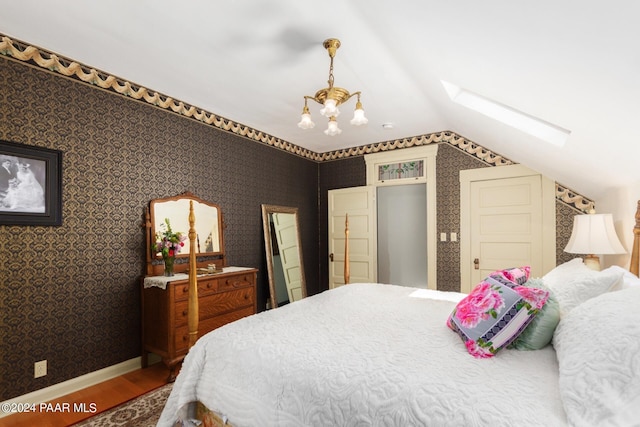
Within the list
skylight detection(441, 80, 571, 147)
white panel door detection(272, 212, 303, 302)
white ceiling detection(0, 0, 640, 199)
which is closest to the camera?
white ceiling detection(0, 0, 640, 199)

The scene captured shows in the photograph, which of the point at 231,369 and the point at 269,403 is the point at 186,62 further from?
the point at 269,403

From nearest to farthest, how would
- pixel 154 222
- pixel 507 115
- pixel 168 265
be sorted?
1. pixel 507 115
2. pixel 168 265
3. pixel 154 222

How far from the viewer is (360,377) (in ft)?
3.97

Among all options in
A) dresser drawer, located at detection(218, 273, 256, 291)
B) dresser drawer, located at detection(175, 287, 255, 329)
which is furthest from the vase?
dresser drawer, located at detection(218, 273, 256, 291)

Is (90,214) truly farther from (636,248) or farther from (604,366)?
(636,248)

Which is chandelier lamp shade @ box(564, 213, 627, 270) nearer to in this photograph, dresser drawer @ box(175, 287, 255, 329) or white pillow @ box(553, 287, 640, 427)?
white pillow @ box(553, 287, 640, 427)

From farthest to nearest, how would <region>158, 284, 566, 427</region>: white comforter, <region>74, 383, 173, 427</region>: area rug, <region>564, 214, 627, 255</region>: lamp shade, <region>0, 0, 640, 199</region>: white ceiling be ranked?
<region>564, 214, 627, 255</region>: lamp shade < <region>74, 383, 173, 427</region>: area rug < <region>0, 0, 640, 199</region>: white ceiling < <region>158, 284, 566, 427</region>: white comforter

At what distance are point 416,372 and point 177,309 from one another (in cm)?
224

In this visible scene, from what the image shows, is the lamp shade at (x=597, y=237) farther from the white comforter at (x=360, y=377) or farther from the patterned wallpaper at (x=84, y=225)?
the patterned wallpaper at (x=84, y=225)

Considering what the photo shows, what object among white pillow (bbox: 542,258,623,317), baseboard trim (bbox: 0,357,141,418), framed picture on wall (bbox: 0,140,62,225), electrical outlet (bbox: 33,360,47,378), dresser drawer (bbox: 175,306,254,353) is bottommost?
baseboard trim (bbox: 0,357,141,418)

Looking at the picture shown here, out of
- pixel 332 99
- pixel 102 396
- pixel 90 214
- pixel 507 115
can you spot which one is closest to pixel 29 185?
pixel 90 214

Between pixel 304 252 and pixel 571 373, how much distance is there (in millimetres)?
4175

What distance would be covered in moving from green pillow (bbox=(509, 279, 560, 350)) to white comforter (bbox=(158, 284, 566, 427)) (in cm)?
4

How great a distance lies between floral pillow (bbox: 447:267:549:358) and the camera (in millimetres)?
1397
